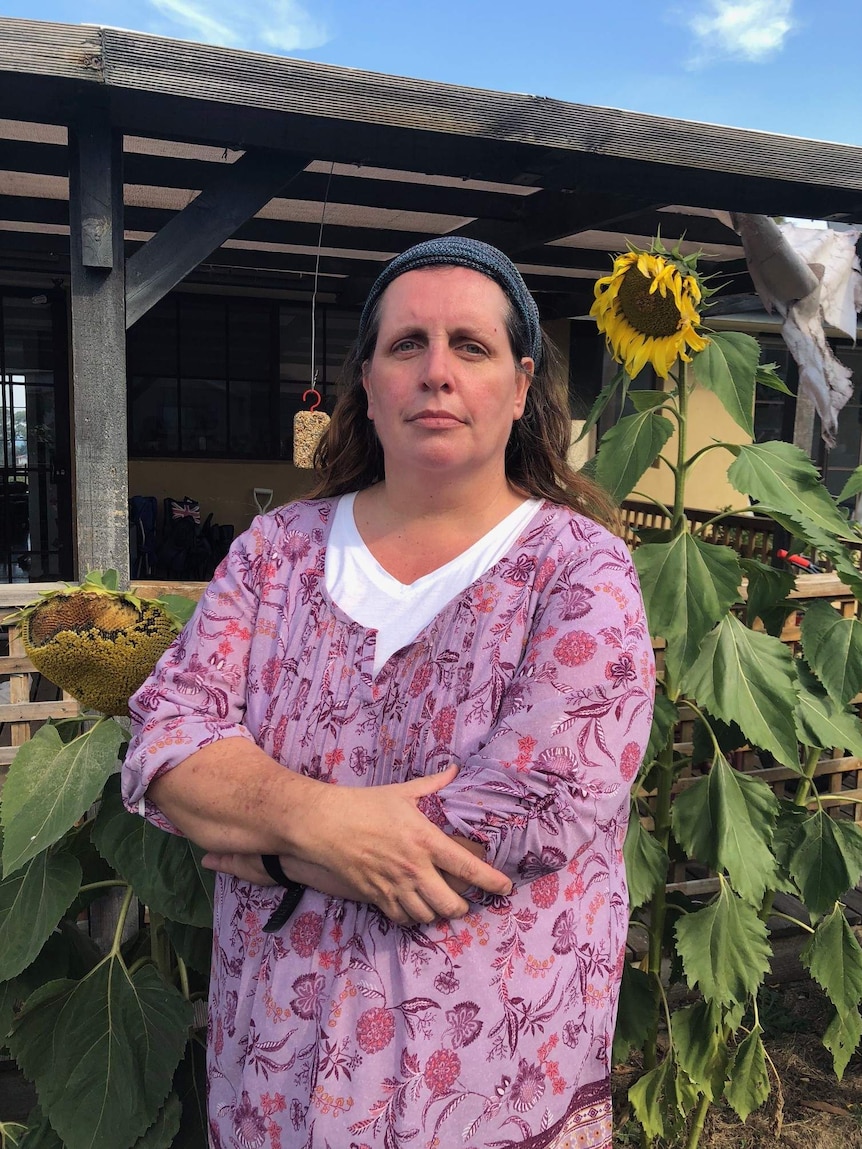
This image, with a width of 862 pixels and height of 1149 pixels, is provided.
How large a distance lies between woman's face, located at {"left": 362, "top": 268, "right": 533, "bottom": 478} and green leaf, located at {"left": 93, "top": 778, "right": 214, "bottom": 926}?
834 mm

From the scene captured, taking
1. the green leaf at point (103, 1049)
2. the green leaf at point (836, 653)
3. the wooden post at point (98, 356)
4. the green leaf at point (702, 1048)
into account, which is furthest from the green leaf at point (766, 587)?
the wooden post at point (98, 356)

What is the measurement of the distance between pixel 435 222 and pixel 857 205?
94.3 inches

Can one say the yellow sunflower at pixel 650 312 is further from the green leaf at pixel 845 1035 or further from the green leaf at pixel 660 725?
the green leaf at pixel 845 1035

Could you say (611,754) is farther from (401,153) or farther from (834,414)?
(834,414)

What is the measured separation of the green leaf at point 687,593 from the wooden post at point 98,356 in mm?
1942

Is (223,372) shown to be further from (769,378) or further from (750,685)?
(750,685)

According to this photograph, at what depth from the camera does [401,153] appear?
3.42 metres

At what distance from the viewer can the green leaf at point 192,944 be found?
1.79 m

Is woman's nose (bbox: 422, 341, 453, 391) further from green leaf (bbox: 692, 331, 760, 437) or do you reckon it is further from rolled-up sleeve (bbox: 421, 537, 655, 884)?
green leaf (bbox: 692, 331, 760, 437)

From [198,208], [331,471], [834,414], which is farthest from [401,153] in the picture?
[331,471]

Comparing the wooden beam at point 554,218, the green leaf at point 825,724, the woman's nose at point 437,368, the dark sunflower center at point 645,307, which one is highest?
the wooden beam at point 554,218

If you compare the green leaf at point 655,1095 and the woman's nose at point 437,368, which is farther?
the green leaf at point 655,1095

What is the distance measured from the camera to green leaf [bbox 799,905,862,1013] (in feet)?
7.23

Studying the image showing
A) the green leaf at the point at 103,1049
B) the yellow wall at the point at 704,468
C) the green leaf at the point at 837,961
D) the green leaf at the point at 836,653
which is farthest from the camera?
the yellow wall at the point at 704,468
